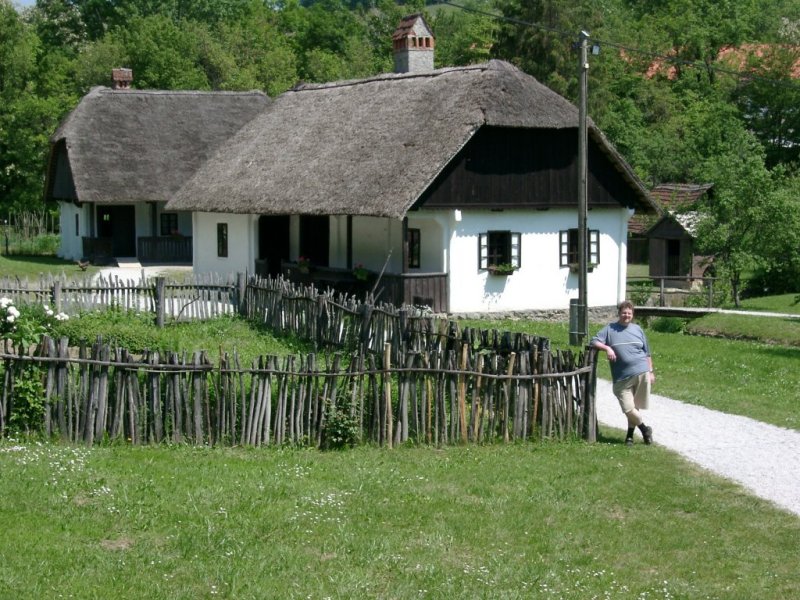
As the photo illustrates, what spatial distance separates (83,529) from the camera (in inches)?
361

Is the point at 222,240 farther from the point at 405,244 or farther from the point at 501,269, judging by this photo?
the point at 501,269

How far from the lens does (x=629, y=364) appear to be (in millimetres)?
13180

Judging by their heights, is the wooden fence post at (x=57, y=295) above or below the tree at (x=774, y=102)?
below

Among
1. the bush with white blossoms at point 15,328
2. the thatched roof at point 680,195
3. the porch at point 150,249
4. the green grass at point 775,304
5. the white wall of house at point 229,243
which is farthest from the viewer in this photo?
the thatched roof at point 680,195

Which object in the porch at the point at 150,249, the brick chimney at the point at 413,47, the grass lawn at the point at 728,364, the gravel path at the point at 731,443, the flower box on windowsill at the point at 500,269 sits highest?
the brick chimney at the point at 413,47

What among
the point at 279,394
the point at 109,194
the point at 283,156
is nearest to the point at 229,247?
the point at 283,156

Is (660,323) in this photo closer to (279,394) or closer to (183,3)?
(279,394)

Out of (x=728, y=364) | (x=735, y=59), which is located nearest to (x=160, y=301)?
(x=728, y=364)

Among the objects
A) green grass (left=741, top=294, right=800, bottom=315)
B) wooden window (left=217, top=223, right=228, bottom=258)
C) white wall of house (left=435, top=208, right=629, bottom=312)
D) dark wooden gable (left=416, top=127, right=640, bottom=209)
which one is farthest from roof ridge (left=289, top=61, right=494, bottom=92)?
green grass (left=741, top=294, right=800, bottom=315)

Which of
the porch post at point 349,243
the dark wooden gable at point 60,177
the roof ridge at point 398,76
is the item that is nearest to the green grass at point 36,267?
the dark wooden gable at point 60,177

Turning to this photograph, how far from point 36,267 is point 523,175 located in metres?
19.1

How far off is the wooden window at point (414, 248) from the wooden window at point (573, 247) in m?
3.35

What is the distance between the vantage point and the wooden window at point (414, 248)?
91.3 feet

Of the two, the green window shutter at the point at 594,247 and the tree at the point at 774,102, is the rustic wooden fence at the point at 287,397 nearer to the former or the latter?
the green window shutter at the point at 594,247
